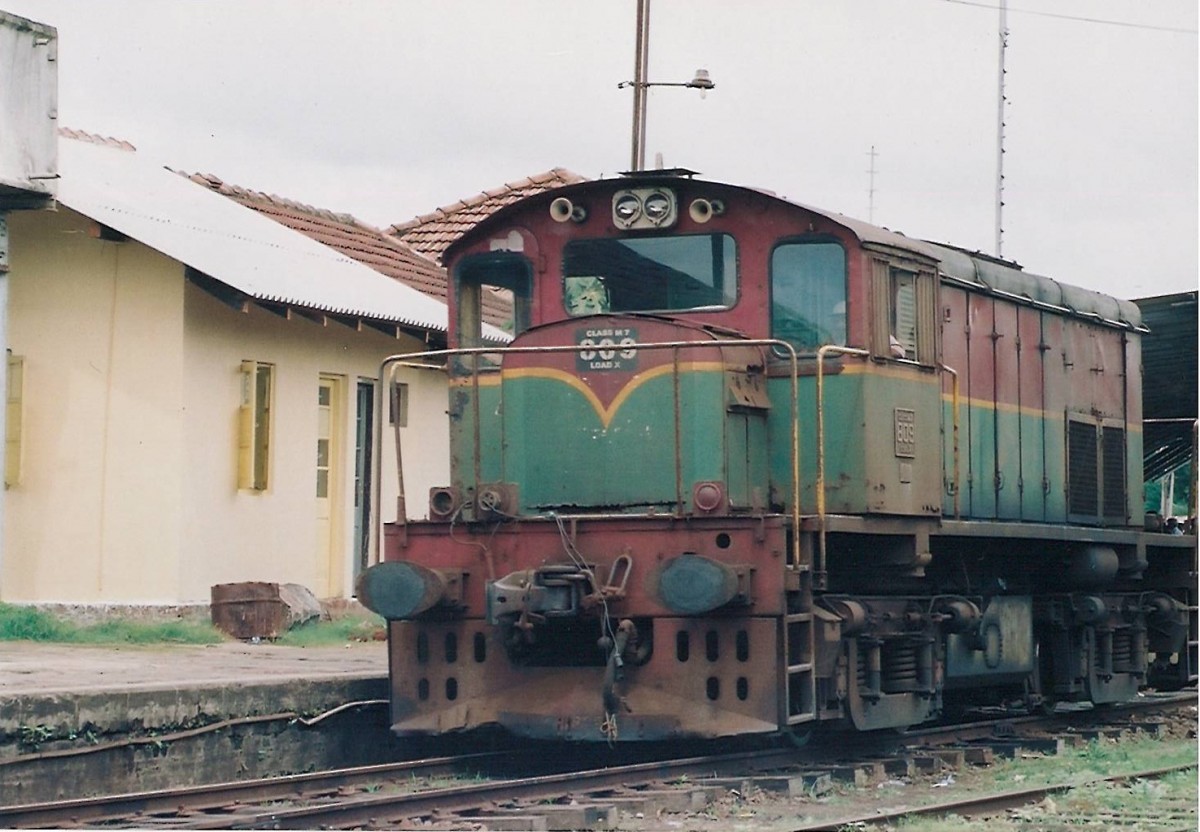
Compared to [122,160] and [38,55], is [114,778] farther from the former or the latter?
[122,160]

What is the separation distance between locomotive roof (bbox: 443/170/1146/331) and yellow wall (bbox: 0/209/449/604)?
5452mm

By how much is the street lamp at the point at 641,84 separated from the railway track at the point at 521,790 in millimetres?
10881

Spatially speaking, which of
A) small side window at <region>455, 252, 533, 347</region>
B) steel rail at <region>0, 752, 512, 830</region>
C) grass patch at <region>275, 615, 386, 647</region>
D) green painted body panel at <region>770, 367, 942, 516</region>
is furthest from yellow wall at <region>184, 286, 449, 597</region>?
green painted body panel at <region>770, 367, 942, 516</region>

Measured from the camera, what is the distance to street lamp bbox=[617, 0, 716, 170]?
2241 centimetres

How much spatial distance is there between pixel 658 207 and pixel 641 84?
1166 cm

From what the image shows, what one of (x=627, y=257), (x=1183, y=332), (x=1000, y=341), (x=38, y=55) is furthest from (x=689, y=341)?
(x=1183, y=332)

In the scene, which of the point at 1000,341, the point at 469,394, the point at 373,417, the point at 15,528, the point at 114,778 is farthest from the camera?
the point at 373,417

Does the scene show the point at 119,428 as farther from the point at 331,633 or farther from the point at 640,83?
the point at 640,83

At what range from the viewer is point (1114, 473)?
50.4 ft

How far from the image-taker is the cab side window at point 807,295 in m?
Result: 11.2

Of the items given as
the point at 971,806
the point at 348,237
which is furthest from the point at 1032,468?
the point at 348,237

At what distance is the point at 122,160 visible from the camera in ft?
66.0

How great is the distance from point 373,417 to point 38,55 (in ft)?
21.7

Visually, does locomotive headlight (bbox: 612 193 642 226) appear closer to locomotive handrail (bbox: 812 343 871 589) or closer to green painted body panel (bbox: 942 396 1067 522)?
locomotive handrail (bbox: 812 343 871 589)
